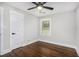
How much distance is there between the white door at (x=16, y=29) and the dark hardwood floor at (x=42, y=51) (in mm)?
129

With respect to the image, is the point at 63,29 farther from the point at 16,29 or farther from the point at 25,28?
the point at 16,29

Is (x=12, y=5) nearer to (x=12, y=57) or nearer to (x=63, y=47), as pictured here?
(x=12, y=57)

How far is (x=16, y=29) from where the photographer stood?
4.77 feet

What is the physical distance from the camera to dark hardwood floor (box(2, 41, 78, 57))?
1.40 m

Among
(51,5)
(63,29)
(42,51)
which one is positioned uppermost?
(51,5)

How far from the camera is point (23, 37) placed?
4.90 feet

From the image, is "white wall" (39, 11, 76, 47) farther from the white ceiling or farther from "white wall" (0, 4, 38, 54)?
"white wall" (0, 4, 38, 54)

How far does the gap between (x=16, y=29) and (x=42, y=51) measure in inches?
27.5

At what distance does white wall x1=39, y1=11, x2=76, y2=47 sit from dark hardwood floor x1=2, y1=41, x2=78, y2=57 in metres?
0.11

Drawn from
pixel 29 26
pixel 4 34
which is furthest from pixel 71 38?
pixel 4 34

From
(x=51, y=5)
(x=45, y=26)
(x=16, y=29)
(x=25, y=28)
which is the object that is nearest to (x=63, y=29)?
(x=45, y=26)

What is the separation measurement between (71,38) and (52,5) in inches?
29.4

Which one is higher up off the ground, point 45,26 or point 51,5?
point 51,5

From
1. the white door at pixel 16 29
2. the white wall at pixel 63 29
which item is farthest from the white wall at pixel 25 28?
the white wall at pixel 63 29
